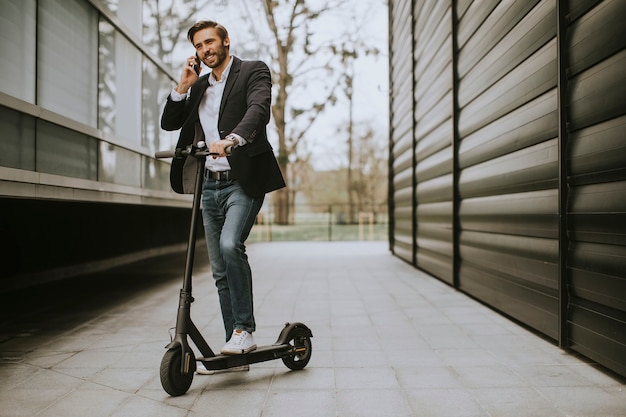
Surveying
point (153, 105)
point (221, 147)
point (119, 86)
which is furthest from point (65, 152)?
point (153, 105)

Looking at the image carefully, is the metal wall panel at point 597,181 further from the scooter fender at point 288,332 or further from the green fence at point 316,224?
the green fence at point 316,224

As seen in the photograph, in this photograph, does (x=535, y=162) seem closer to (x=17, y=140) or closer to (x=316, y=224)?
(x=17, y=140)

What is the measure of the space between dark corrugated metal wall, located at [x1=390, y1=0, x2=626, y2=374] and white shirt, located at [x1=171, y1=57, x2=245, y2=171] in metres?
2.17

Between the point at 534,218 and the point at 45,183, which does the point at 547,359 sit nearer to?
the point at 534,218

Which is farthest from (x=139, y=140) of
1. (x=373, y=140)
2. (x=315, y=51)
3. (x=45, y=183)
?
(x=373, y=140)

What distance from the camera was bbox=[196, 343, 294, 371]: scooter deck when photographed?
3225 millimetres

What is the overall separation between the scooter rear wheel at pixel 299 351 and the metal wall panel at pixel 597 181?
5.70 feet

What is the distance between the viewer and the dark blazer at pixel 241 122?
331cm

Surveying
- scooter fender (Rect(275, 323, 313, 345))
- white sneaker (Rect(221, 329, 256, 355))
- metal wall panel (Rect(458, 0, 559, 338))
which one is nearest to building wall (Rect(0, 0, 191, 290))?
white sneaker (Rect(221, 329, 256, 355))

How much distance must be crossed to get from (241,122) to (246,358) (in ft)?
4.20

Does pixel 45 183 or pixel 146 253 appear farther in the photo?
pixel 146 253

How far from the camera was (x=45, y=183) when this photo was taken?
4715mm

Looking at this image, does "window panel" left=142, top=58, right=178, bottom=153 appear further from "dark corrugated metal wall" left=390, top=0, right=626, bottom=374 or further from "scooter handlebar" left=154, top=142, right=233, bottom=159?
"scooter handlebar" left=154, top=142, right=233, bottom=159

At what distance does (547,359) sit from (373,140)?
30.7 metres
